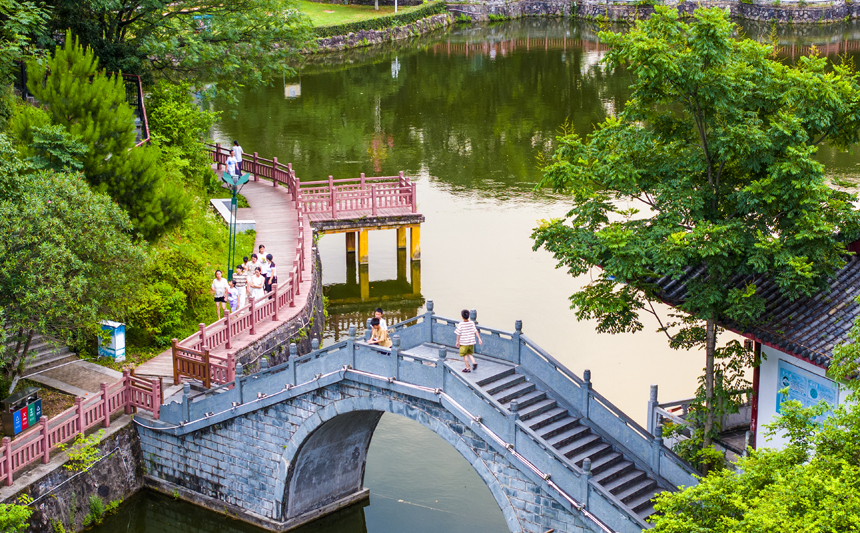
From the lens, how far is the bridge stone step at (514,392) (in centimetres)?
2167

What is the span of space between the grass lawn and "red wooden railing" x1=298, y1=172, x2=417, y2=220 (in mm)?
52441

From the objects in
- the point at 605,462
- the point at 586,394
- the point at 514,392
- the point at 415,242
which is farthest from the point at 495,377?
the point at 415,242

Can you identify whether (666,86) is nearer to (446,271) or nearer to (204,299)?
(204,299)

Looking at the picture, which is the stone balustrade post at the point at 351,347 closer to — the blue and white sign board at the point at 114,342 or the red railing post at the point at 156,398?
the red railing post at the point at 156,398

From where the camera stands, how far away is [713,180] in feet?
67.5

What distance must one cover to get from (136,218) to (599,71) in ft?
185

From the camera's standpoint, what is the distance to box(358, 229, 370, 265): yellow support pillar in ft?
136

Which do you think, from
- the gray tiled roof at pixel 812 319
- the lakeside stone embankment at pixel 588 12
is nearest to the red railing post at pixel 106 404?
the gray tiled roof at pixel 812 319

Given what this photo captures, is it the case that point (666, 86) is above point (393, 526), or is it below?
above

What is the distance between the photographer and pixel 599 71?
80.2 metres

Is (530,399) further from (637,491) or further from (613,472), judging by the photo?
(637,491)

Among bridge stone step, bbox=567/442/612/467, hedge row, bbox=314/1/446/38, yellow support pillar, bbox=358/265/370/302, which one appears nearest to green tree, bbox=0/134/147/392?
bridge stone step, bbox=567/442/612/467

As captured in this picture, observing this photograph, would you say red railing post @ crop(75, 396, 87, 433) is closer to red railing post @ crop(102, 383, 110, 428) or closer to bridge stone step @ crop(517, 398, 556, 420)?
red railing post @ crop(102, 383, 110, 428)

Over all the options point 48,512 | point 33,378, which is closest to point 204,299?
point 33,378
